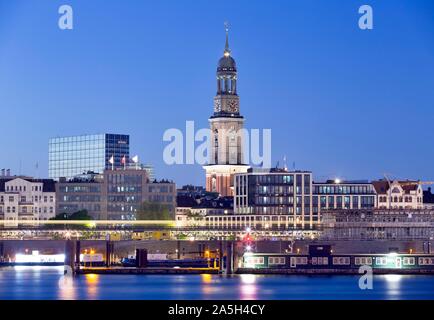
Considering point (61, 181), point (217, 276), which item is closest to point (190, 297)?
point (217, 276)

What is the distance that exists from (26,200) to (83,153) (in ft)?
104

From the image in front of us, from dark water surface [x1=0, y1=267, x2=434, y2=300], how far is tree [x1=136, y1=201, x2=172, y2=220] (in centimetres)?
3545

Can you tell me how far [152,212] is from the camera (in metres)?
142

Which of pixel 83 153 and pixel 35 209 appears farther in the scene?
pixel 83 153

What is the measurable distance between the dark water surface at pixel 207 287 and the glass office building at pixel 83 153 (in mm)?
74553

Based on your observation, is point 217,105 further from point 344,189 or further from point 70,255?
point 70,255

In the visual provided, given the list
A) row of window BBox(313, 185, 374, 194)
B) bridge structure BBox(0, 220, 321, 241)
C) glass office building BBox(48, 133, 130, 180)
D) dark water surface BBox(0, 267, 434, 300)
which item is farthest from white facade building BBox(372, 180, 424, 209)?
dark water surface BBox(0, 267, 434, 300)

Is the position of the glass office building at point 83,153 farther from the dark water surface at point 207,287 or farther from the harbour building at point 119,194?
the dark water surface at point 207,287

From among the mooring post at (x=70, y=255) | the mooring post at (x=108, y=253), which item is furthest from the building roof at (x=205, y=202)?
the mooring post at (x=70, y=255)

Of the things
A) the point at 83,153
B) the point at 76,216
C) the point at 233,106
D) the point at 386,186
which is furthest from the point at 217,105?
the point at 76,216

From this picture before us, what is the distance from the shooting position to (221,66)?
6560 inches

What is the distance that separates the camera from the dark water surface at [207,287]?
8250 cm

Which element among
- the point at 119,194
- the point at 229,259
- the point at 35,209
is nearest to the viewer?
the point at 229,259

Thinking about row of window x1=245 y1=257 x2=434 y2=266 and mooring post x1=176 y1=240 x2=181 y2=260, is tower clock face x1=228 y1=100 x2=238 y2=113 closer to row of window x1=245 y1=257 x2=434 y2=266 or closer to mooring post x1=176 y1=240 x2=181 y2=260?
mooring post x1=176 y1=240 x2=181 y2=260
